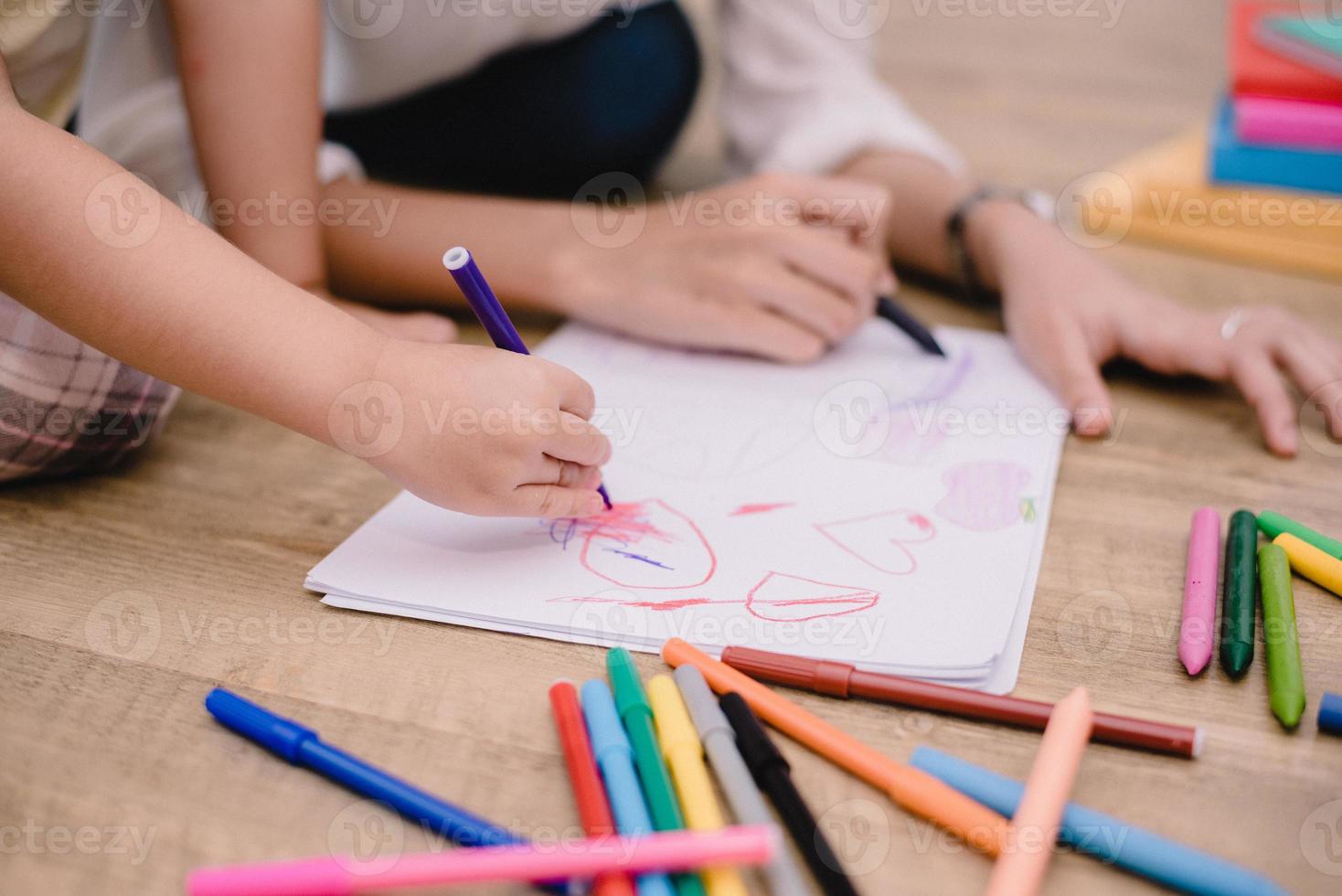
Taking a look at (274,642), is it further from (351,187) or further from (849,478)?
(351,187)

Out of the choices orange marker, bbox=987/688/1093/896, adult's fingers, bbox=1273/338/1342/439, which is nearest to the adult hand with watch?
adult's fingers, bbox=1273/338/1342/439

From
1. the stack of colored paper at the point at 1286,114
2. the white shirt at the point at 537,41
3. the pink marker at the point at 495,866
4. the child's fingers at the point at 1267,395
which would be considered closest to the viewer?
the pink marker at the point at 495,866

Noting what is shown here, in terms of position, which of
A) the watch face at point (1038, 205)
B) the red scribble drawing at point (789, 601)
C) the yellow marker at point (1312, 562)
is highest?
the watch face at point (1038, 205)

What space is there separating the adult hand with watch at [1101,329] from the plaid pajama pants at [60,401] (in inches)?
16.9

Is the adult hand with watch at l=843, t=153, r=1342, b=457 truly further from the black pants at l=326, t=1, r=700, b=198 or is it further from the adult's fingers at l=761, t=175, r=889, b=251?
the black pants at l=326, t=1, r=700, b=198

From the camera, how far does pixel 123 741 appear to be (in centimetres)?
33

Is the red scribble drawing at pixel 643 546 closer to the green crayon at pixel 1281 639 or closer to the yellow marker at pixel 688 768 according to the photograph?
the yellow marker at pixel 688 768

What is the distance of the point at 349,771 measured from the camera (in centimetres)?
31

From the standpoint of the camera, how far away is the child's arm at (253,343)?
373 mm

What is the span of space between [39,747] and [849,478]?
0.31 m

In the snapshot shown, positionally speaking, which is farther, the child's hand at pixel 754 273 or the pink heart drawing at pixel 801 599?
the child's hand at pixel 754 273

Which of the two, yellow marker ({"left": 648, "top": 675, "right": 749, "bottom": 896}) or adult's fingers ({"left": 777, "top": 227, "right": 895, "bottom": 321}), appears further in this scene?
adult's fingers ({"left": 777, "top": 227, "right": 895, "bottom": 321})

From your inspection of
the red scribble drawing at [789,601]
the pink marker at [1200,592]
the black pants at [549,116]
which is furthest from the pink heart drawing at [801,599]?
the black pants at [549,116]

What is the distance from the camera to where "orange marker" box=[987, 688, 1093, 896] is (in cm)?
27
